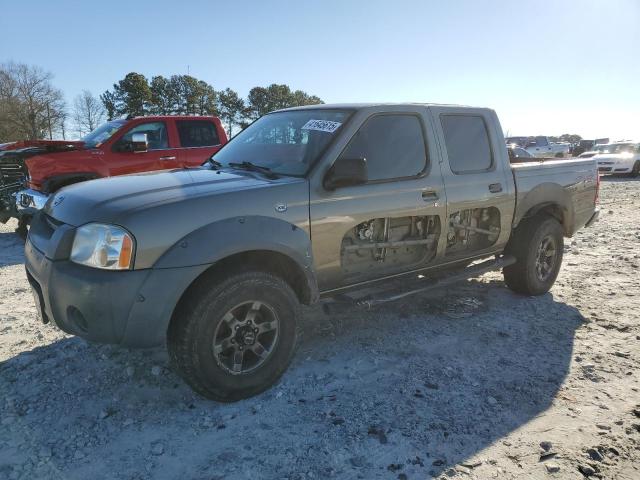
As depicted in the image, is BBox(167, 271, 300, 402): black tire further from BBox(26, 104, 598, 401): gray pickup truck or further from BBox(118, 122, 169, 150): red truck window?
BBox(118, 122, 169, 150): red truck window

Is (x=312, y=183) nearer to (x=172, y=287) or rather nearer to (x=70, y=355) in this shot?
(x=172, y=287)

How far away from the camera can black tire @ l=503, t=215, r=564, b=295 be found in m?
4.86

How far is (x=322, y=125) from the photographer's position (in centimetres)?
360

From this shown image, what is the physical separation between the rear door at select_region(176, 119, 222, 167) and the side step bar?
5125mm

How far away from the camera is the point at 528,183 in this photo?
15.4 feet

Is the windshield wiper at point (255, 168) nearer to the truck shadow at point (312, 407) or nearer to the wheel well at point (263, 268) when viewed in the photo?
the wheel well at point (263, 268)

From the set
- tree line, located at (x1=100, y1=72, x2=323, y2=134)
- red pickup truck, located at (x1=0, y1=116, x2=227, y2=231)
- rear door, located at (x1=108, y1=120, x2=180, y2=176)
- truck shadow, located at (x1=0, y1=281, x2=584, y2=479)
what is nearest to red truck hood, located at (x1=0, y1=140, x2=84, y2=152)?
red pickup truck, located at (x1=0, y1=116, x2=227, y2=231)

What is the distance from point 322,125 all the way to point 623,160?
71.9 feet

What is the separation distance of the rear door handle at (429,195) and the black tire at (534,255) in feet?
4.97

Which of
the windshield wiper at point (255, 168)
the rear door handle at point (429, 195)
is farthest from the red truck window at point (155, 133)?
the rear door handle at point (429, 195)

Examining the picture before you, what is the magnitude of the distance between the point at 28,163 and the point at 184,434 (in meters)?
6.13

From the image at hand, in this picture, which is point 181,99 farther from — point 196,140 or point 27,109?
point 196,140

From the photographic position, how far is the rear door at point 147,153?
25.0ft

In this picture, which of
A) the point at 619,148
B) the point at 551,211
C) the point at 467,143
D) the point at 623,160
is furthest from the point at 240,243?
the point at 619,148
